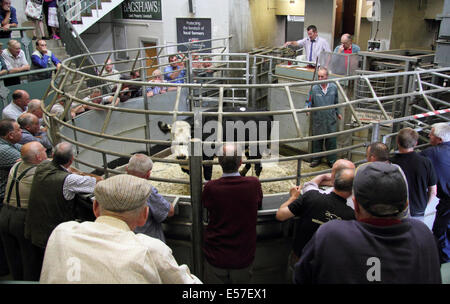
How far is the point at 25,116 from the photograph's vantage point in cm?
483

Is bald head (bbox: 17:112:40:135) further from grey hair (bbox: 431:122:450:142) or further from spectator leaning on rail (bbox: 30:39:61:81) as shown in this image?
grey hair (bbox: 431:122:450:142)

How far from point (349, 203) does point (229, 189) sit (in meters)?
0.93

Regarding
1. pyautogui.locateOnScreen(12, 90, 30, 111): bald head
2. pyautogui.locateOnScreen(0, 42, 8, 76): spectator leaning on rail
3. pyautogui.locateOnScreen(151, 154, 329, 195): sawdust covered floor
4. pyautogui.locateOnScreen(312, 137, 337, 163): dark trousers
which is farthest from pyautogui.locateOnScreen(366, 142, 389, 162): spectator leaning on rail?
pyautogui.locateOnScreen(0, 42, 8, 76): spectator leaning on rail

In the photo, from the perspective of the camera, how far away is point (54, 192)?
3.31 metres

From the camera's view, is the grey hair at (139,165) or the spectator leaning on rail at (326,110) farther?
the spectator leaning on rail at (326,110)

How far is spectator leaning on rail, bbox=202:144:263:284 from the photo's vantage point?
10.2 feet

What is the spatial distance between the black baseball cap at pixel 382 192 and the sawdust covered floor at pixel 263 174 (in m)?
3.79

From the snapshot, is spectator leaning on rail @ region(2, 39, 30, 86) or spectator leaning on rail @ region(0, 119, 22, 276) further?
spectator leaning on rail @ region(2, 39, 30, 86)

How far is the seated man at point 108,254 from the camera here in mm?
1622

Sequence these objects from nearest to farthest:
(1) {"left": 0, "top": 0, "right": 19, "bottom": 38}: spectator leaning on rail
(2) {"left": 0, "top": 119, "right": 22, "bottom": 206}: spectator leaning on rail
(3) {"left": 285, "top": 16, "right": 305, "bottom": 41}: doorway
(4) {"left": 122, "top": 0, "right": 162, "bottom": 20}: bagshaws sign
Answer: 1. (2) {"left": 0, "top": 119, "right": 22, "bottom": 206}: spectator leaning on rail
2. (1) {"left": 0, "top": 0, "right": 19, "bottom": 38}: spectator leaning on rail
3. (4) {"left": 122, "top": 0, "right": 162, "bottom": 20}: bagshaws sign
4. (3) {"left": 285, "top": 16, "right": 305, "bottom": 41}: doorway

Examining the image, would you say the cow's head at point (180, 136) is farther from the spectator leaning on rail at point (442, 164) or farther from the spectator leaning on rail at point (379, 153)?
the spectator leaning on rail at point (442, 164)

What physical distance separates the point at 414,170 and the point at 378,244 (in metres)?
2.00

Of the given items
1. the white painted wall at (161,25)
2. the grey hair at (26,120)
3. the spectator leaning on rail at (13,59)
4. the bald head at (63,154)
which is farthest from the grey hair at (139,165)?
the white painted wall at (161,25)

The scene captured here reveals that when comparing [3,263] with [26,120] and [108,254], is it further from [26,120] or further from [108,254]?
[108,254]
